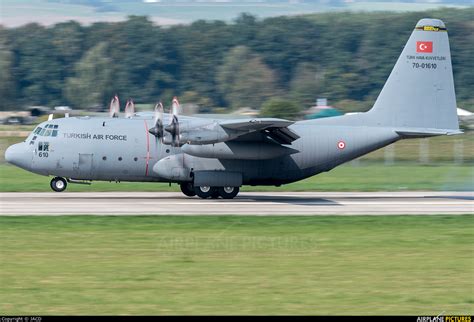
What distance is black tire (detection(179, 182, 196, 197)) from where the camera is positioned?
2895cm

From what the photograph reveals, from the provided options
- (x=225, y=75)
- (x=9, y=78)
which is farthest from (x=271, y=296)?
(x=225, y=75)

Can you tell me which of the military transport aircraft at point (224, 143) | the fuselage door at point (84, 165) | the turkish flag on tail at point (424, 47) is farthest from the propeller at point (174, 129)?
the turkish flag on tail at point (424, 47)

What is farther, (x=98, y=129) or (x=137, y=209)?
(x=98, y=129)

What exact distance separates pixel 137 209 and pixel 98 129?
4.49m

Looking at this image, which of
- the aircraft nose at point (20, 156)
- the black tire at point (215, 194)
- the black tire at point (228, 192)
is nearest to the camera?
the aircraft nose at point (20, 156)

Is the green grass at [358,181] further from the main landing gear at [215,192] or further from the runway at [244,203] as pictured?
the main landing gear at [215,192]

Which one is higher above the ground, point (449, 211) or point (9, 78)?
point (9, 78)

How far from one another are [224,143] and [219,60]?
3283 inches

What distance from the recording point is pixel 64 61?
101 meters

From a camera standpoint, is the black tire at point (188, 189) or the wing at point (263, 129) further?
the black tire at point (188, 189)

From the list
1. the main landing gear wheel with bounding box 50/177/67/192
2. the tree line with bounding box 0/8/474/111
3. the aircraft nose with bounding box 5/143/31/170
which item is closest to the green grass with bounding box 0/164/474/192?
the main landing gear wheel with bounding box 50/177/67/192

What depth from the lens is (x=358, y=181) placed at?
37.7m

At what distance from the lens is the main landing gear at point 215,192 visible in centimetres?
2809

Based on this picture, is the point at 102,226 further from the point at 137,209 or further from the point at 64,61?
the point at 64,61
